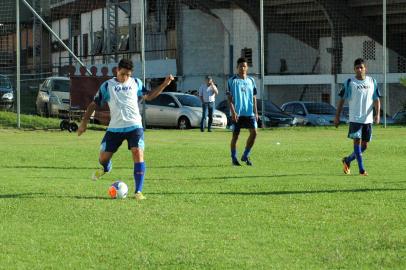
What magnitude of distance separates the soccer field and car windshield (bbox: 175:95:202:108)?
15424 mm

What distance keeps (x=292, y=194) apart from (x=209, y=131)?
64.0ft

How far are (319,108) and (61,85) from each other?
10180mm

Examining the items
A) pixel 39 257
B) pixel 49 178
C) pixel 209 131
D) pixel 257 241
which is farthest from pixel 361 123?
pixel 209 131

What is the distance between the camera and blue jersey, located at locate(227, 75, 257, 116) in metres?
19.0

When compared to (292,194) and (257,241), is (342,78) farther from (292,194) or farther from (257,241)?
(257,241)

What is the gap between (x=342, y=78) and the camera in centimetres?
4131

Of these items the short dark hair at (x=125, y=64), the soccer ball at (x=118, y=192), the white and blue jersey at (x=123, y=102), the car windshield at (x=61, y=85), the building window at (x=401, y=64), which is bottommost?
the soccer ball at (x=118, y=192)

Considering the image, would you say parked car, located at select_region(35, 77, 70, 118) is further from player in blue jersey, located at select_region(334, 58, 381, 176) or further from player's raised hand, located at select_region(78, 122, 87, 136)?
player's raised hand, located at select_region(78, 122, 87, 136)

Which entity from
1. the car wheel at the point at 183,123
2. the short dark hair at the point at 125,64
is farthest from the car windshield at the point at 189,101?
the short dark hair at the point at 125,64

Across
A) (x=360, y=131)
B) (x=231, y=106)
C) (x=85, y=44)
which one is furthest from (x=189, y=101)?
(x=360, y=131)

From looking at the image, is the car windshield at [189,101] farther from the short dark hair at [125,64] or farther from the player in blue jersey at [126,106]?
the short dark hair at [125,64]

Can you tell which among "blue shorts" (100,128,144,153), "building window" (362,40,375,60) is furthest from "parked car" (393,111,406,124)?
"blue shorts" (100,128,144,153)

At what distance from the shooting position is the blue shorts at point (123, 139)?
1276 centimetres

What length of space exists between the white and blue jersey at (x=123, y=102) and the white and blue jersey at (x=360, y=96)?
4886 millimetres
